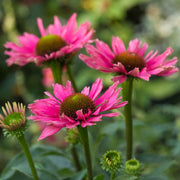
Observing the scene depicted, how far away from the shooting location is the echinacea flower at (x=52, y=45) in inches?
26.4

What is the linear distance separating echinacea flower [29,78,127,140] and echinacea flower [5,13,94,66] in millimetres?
161

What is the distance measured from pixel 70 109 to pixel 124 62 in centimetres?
17

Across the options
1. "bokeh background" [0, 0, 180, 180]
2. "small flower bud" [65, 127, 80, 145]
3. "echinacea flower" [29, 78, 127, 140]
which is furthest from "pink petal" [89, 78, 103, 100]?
"bokeh background" [0, 0, 180, 180]

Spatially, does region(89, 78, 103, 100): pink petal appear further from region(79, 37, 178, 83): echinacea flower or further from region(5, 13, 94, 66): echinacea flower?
region(5, 13, 94, 66): echinacea flower

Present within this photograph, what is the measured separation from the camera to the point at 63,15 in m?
2.75

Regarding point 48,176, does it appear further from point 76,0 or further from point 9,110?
point 76,0

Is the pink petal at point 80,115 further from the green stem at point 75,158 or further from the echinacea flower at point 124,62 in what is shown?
the green stem at point 75,158

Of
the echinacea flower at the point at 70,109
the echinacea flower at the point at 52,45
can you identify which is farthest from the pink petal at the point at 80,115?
the echinacea flower at the point at 52,45

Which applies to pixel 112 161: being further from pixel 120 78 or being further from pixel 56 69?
pixel 56 69

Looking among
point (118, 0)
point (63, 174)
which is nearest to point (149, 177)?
point (63, 174)

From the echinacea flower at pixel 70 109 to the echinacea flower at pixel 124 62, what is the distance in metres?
0.06

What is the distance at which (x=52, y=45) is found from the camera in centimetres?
70

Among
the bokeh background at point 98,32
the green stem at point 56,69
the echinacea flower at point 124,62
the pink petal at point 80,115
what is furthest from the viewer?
the bokeh background at point 98,32

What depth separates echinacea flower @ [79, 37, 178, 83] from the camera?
0.56m
